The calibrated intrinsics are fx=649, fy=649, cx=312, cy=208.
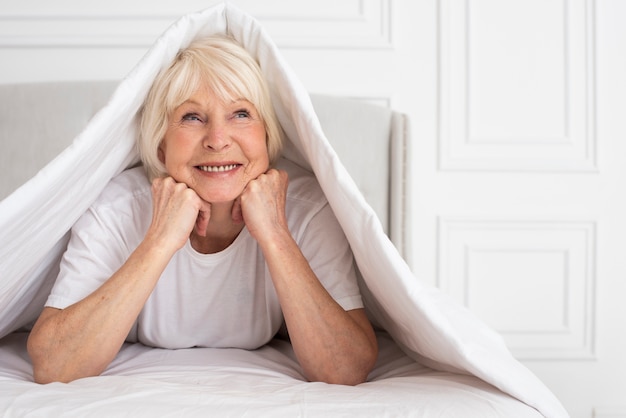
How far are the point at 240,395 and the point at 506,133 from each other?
134 cm

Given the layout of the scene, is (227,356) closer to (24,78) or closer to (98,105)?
(98,105)

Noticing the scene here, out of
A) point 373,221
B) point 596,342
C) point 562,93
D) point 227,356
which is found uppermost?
point 562,93

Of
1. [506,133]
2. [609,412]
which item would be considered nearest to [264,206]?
[506,133]

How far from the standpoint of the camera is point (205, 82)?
130cm

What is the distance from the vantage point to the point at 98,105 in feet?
5.42

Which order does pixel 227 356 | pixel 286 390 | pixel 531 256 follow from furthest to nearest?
pixel 531 256
pixel 227 356
pixel 286 390

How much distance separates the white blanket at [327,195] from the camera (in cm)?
101

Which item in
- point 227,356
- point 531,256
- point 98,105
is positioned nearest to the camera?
point 227,356

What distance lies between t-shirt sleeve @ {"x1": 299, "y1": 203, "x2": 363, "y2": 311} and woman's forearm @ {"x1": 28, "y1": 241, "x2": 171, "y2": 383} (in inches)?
12.8

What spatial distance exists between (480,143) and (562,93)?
299mm

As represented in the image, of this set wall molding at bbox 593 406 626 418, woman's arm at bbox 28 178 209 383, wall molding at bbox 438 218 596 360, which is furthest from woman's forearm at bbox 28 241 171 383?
wall molding at bbox 593 406 626 418

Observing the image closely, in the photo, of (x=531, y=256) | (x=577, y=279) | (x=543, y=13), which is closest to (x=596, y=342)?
(x=577, y=279)

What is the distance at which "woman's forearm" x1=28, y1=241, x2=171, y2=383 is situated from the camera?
1137 millimetres

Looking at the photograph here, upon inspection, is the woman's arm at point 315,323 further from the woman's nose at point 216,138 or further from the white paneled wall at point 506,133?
the white paneled wall at point 506,133
